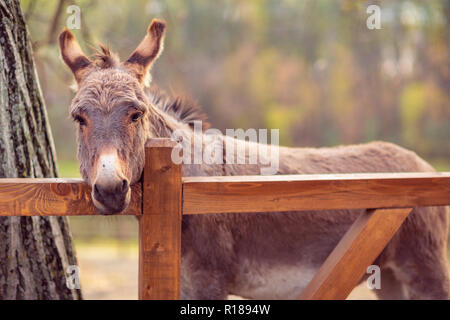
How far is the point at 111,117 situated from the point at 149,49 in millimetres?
631

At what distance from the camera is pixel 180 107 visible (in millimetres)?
3096

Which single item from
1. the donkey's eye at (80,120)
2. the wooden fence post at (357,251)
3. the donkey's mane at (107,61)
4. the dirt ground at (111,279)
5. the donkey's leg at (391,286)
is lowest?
the dirt ground at (111,279)

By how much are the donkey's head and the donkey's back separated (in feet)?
2.34

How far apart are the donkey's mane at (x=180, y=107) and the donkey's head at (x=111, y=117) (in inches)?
20.9

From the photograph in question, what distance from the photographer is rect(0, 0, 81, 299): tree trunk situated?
254 centimetres

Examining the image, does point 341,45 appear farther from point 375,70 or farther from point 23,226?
point 23,226

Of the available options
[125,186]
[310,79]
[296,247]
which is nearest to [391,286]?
[296,247]

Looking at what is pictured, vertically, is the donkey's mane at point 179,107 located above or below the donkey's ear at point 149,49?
below

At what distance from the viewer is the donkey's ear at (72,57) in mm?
2487
